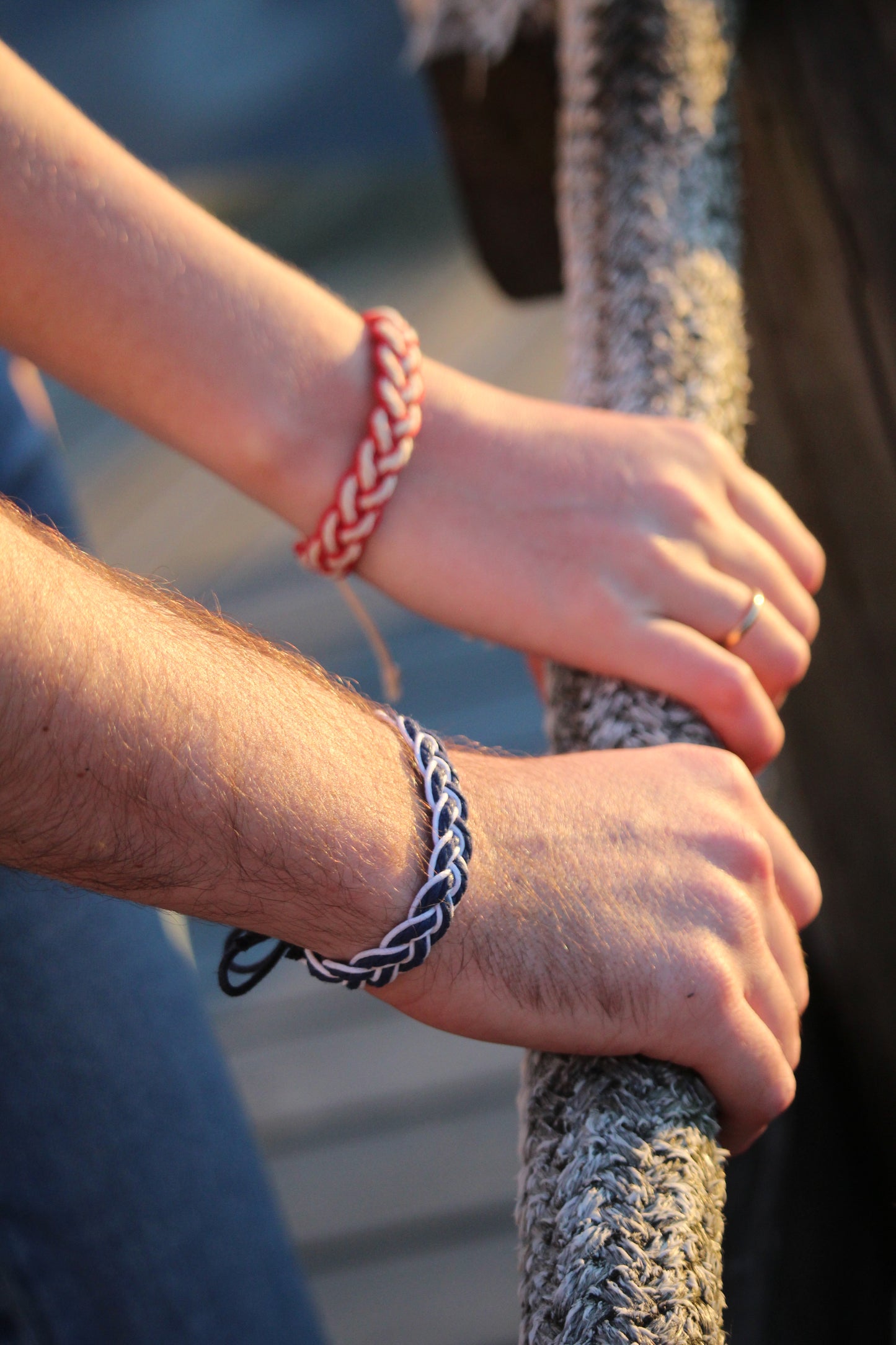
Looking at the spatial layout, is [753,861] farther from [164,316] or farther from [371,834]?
[164,316]

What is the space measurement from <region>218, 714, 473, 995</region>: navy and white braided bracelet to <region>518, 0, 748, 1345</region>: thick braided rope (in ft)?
0.27

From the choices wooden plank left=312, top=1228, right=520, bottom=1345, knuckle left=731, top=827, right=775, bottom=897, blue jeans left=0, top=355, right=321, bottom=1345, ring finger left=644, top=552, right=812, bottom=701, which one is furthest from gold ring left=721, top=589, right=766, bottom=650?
wooden plank left=312, top=1228, right=520, bottom=1345

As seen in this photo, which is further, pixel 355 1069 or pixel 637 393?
pixel 355 1069

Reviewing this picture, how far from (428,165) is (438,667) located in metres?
2.40

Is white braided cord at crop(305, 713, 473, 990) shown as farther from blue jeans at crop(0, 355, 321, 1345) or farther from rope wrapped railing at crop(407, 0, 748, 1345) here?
blue jeans at crop(0, 355, 321, 1345)

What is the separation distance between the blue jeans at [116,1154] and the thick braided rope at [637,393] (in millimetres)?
308

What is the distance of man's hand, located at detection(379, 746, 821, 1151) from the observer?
365 millimetres

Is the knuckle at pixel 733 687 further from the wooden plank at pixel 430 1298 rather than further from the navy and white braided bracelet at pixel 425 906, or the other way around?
the wooden plank at pixel 430 1298

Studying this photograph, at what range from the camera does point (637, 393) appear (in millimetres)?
551

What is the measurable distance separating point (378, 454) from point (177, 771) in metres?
0.24

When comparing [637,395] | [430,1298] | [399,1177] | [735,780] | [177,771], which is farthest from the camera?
[399,1177]

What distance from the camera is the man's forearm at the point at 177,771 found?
312 millimetres

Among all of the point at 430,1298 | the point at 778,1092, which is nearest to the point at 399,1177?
the point at 430,1298

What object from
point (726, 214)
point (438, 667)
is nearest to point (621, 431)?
point (726, 214)
